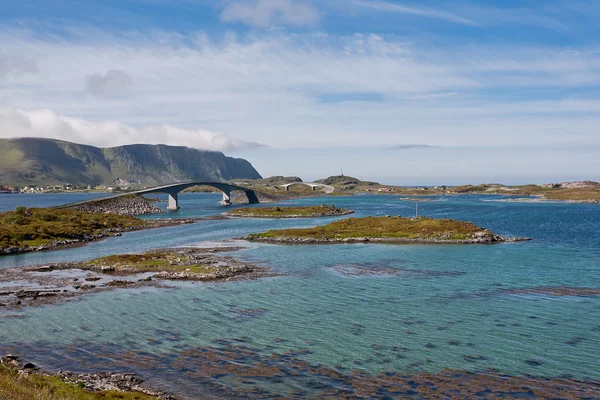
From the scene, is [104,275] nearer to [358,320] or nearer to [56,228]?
[358,320]

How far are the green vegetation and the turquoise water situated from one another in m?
45.9

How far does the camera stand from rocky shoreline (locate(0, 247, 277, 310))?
4469 centimetres

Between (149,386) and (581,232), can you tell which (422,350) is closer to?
(149,386)

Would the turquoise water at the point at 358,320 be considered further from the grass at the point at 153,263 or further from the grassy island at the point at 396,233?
the grassy island at the point at 396,233

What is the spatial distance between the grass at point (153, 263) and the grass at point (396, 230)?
28754mm

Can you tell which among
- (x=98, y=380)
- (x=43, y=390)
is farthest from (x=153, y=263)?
(x=43, y=390)

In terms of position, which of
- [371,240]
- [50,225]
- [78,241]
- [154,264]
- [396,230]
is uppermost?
[50,225]

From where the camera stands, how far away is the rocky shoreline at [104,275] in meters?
44.7

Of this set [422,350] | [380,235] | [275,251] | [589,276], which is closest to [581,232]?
[380,235]

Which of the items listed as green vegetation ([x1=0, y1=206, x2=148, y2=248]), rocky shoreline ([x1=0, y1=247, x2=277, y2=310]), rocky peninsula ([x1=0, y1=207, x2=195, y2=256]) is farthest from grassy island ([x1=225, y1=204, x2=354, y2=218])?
rocky shoreline ([x1=0, y1=247, x2=277, y2=310])

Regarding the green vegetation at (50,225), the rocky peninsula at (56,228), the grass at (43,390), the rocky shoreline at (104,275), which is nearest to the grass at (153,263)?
the rocky shoreline at (104,275)

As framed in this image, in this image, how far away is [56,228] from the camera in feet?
305

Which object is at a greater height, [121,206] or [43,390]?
[121,206]

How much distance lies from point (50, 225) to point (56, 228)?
3.74 meters
